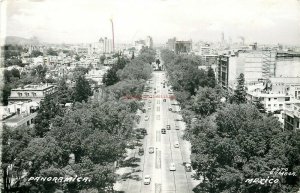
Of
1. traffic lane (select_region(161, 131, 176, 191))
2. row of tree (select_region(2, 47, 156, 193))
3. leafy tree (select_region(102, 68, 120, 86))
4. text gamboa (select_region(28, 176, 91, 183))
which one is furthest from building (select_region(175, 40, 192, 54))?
text gamboa (select_region(28, 176, 91, 183))

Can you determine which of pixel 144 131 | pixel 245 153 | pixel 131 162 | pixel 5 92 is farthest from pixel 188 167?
pixel 5 92

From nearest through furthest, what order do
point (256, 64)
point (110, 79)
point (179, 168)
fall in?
1. point (179, 168)
2. point (256, 64)
3. point (110, 79)

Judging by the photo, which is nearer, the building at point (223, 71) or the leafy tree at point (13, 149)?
the leafy tree at point (13, 149)

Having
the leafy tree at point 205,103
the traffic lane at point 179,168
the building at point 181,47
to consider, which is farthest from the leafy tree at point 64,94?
the building at point 181,47

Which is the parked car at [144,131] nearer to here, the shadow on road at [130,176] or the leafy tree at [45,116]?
the leafy tree at [45,116]

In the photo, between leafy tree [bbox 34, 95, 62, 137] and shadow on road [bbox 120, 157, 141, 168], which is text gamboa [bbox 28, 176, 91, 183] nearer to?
shadow on road [bbox 120, 157, 141, 168]

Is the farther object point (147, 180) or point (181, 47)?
point (181, 47)

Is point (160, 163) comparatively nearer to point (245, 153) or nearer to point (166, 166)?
point (166, 166)

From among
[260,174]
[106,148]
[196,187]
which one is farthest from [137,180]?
[260,174]
